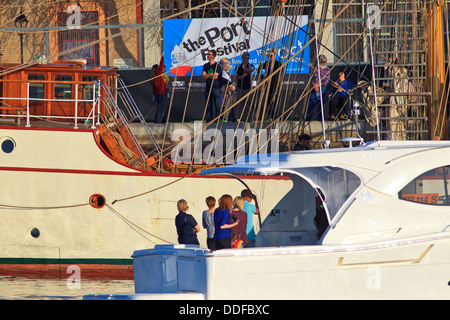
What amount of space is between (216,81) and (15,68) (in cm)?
551

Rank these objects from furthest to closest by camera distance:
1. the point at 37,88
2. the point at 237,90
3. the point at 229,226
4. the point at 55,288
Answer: the point at 237,90 < the point at 37,88 < the point at 55,288 < the point at 229,226

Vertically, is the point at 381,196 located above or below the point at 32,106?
below

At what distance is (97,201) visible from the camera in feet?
51.5

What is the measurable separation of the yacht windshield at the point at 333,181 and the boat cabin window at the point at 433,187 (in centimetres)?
72

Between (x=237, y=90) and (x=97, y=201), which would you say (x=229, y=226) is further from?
(x=237, y=90)

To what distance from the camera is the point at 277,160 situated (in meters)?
10.7

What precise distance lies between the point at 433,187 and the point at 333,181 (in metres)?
1.24

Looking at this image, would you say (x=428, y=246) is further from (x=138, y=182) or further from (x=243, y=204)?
(x=138, y=182)

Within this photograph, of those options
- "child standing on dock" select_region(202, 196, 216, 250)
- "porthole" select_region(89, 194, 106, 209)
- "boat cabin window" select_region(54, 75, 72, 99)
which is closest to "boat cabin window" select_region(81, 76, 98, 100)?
"boat cabin window" select_region(54, 75, 72, 99)

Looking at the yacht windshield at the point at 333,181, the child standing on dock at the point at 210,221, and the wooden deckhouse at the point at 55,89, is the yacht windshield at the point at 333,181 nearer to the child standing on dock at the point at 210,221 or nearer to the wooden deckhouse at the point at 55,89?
the child standing on dock at the point at 210,221

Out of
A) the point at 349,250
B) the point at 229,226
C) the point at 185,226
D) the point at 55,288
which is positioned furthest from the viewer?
the point at 55,288

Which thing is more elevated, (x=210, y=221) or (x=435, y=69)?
(x=435, y=69)

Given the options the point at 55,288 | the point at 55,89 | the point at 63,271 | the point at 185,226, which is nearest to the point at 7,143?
the point at 55,89
